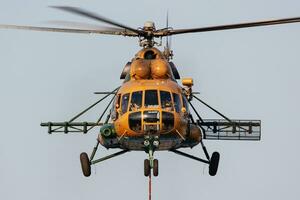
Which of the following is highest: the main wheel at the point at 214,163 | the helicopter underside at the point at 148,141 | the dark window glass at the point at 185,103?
the dark window glass at the point at 185,103

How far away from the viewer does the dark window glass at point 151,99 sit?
33197 millimetres

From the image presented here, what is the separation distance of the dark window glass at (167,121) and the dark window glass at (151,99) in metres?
0.70

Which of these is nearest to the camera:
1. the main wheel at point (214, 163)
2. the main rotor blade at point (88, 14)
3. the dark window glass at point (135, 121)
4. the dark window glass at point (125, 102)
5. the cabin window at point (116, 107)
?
the main rotor blade at point (88, 14)

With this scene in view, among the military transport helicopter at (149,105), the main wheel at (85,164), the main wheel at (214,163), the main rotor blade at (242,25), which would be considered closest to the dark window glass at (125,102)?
the military transport helicopter at (149,105)

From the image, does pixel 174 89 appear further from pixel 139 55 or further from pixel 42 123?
pixel 42 123

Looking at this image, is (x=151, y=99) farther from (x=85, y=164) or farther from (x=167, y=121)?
(x=85, y=164)

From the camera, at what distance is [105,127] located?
3559cm

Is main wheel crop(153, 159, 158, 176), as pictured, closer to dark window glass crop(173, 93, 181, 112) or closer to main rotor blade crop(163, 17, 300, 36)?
dark window glass crop(173, 93, 181, 112)

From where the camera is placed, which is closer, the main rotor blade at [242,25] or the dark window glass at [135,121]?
the dark window glass at [135,121]

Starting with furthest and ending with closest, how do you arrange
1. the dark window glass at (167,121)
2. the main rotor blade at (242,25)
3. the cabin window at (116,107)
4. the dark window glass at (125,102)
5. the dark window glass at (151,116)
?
the cabin window at (116,107), the dark window glass at (125,102), the main rotor blade at (242,25), the dark window glass at (167,121), the dark window glass at (151,116)

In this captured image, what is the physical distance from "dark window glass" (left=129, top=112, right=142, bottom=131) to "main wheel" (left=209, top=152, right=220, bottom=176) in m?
6.74

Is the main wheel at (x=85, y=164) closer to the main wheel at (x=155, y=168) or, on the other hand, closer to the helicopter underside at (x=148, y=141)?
the helicopter underside at (x=148, y=141)

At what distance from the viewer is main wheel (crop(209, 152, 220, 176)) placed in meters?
38.6

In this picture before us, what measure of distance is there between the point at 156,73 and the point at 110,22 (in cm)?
425
